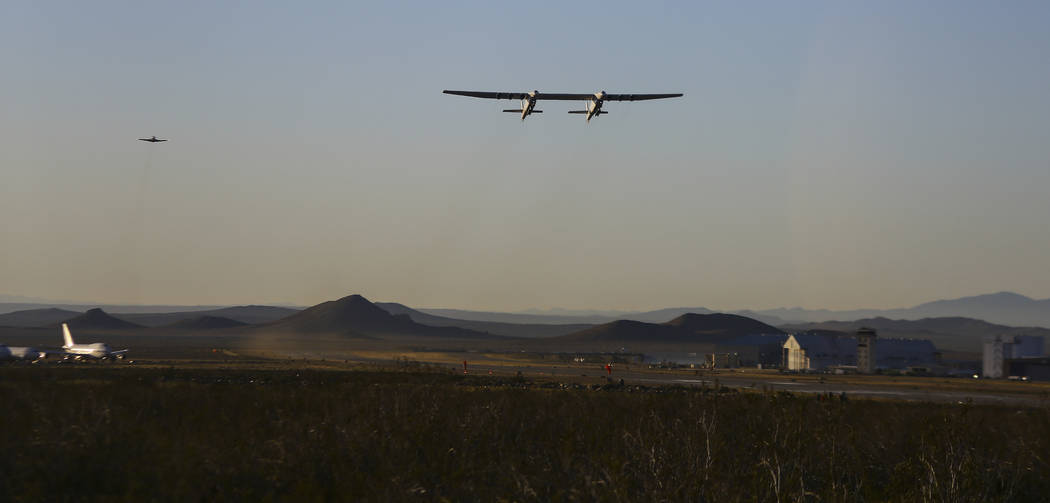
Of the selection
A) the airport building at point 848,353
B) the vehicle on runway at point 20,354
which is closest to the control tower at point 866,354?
the airport building at point 848,353

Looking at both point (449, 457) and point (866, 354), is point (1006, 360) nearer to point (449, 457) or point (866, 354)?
point (866, 354)

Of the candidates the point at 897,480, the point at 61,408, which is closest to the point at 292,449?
the point at 61,408

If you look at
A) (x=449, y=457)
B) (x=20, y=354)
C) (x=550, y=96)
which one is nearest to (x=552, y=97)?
(x=550, y=96)

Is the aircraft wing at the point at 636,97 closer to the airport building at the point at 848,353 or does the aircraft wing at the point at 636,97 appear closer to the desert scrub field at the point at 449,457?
the desert scrub field at the point at 449,457

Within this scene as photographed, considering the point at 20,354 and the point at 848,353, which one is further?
the point at 848,353

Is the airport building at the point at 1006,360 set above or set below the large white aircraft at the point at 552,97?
below

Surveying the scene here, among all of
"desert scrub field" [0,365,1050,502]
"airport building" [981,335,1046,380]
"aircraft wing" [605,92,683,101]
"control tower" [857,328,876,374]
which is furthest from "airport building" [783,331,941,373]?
"desert scrub field" [0,365,1050,502]

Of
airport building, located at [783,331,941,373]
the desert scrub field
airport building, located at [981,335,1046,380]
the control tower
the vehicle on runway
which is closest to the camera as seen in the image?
the desert scrub field

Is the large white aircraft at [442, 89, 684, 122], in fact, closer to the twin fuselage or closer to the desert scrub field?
the twin fuselage

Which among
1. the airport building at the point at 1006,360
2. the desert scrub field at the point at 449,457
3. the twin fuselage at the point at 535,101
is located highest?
the twin fuselage at the point at 535,101
